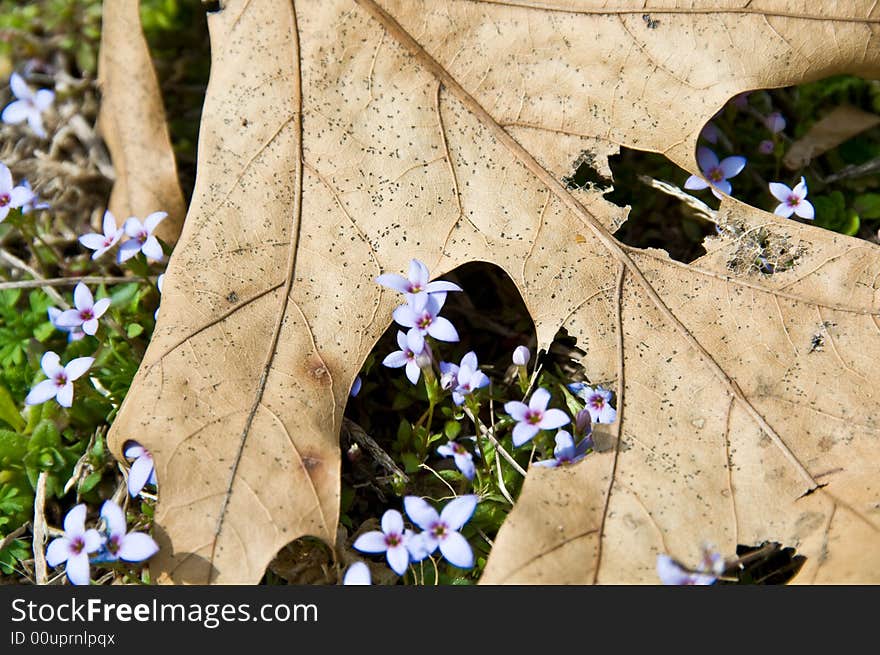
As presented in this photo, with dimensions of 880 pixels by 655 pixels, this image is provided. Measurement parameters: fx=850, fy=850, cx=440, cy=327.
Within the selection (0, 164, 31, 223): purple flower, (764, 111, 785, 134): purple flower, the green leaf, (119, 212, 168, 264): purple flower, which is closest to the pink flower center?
(119, 212, 168, 264): purple flower

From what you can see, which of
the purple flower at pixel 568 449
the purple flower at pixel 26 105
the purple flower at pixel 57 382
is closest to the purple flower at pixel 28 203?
the purple flower at pixel 26 105

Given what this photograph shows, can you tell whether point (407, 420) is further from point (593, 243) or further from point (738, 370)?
point (738, 370)

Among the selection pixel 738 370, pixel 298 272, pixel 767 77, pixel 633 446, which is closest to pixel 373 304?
pixel 298 272

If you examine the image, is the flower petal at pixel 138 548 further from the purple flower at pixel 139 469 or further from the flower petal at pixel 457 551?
the flower petal at pixel 457 551

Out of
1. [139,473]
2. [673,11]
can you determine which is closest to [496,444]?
[139,473]

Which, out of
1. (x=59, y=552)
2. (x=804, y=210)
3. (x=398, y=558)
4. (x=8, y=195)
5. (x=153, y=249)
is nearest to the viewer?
(x=398, y=558)

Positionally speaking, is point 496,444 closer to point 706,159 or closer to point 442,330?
point 442,330

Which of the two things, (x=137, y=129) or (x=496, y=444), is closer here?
(x=496, y=444)

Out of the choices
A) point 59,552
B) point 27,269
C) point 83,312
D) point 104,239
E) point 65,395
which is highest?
point 27,269
